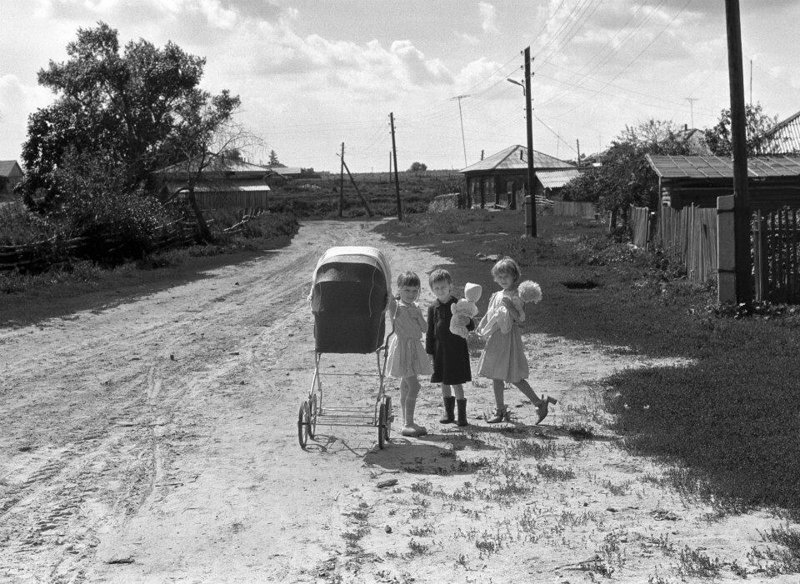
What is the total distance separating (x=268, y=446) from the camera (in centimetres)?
861

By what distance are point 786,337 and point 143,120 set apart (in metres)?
45.9

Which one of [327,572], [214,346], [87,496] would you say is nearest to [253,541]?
[327,572]

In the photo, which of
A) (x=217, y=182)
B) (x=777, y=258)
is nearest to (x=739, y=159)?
(x=777, y=258)

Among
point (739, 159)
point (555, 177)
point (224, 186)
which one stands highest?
point (224, 186)

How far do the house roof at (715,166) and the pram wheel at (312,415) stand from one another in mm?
18505

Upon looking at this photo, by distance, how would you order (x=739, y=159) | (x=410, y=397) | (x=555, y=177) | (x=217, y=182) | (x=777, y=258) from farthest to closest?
1. (x=555, y=177)
2. (x=217, y=182)
3. (x=739, y=159)
4. (x=777, y=258)
5. (x=410, y=397)

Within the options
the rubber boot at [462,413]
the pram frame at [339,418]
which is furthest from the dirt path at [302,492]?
the rubber boot at [462,413]

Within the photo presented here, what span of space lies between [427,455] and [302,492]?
4.76ft

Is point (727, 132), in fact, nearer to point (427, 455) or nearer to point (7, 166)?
point (427, 455)

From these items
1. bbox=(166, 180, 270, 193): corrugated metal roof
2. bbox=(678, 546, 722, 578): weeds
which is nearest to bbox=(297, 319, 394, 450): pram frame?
bbox=(678, 546, 722, 578): weeds

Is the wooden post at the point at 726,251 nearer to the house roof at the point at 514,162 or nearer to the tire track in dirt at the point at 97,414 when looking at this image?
the tire track in dirt at the point at 97,414

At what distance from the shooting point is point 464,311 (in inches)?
350

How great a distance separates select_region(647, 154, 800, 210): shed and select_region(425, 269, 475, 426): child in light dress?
17266 mm

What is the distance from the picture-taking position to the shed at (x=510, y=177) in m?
67.6
